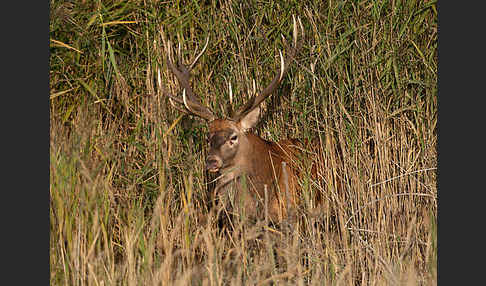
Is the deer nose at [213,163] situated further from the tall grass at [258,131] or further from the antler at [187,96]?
the antler at [187,96]

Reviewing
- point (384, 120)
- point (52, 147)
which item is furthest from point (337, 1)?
point (52, 147)

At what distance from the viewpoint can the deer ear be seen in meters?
4.90

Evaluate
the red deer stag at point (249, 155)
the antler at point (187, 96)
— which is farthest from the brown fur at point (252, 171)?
the antler at point (187, 96)

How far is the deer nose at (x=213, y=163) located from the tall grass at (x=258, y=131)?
0.70ft

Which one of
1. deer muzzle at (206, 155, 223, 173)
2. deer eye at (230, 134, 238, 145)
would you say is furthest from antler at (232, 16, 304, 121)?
deer muzzle at (206, 155, 223, 173)

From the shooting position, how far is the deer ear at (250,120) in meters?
4.90

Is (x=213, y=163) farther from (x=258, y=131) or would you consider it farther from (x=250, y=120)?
(x=258, y=131)

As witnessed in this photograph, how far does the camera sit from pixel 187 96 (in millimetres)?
5012

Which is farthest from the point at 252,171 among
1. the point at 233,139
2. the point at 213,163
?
the point at 213,163

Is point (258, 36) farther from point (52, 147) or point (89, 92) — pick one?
point (52, 147)

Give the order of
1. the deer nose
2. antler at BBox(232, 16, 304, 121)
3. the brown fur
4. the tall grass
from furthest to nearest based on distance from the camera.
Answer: antler at BBox(232, 16, 304, 121) → the brown fur → the deer nose → the tall grass

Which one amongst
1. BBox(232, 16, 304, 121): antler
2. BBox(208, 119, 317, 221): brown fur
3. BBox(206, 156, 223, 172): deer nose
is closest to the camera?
BBox(206, 156, 223, 172): deer nose

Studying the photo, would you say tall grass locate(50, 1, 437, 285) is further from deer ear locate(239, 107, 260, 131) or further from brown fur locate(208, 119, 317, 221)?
deer ear locate(239, 107, 260, 131)

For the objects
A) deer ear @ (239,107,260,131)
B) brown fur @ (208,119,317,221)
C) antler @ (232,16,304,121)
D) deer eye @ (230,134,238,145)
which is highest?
antler @ (232,16,304,121)
